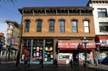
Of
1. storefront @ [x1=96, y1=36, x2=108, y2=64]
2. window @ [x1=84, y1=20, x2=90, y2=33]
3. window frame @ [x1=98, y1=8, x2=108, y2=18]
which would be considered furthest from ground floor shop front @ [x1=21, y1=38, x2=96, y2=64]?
window frame @ [x1=98, y1=8, x2=108, y2=18]

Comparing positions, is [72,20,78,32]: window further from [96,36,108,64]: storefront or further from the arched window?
[96,36,108,64]: storefront

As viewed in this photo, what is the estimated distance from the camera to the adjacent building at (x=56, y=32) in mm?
33938

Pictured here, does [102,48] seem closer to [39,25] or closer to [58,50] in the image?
[58,50]

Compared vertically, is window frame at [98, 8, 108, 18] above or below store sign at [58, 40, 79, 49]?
above

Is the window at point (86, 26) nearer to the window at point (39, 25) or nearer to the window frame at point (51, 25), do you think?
A: the window frame at point (51, 25)

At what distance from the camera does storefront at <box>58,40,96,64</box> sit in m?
33.3

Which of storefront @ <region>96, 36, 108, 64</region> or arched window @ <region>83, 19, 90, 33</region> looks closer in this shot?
storefront @ <region>96, 36, 108, 64</region>

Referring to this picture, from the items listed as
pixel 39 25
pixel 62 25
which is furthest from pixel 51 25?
pixel 39 25

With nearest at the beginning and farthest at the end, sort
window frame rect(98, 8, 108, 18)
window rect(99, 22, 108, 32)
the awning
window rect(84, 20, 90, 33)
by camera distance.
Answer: the awning
window rect(84, 20, 90, 33)
window rect(99, 22, 108, 32)
window frame rect(98, 8, 108, 18)

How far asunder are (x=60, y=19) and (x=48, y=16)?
95.5 inches

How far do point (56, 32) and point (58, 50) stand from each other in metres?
3.63

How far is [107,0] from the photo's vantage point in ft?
120

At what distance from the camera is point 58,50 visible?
33.8 meters

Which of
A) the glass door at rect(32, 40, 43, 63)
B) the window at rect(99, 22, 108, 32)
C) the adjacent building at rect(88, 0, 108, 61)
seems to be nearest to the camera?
the adjacent building at rect(88, 0, 108, 61)
